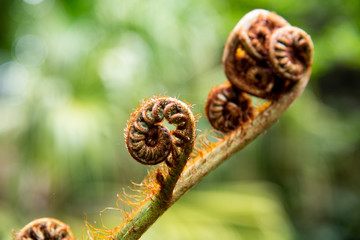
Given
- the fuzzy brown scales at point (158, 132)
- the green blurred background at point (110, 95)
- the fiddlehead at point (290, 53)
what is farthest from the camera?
the green blurred background at point (110, 95)

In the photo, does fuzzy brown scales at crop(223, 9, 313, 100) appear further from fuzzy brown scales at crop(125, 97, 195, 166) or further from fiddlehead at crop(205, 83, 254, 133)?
fuzzy brown scales at crop(125, 97, 195, 166)

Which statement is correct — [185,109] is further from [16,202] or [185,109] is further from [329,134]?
[329,134]

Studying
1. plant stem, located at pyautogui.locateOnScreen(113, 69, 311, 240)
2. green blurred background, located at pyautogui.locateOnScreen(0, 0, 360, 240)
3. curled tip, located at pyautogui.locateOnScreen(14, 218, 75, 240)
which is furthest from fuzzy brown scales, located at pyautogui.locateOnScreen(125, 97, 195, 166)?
green blurred background, located at pyautogui.locateOnScreen(0, 0, 360, 240)

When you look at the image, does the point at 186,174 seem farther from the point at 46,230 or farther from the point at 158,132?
the point at 46,230

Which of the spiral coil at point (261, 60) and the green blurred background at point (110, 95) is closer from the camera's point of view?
the spiral coil at point (261, 60)

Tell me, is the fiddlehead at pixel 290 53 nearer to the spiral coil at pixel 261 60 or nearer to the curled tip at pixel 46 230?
the spiral coil at pixel 261 60

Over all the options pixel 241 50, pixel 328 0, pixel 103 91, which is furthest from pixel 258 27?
pixel 103 91

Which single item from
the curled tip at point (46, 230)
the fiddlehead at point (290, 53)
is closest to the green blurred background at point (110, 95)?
the fiddlehead at point (290, 53)

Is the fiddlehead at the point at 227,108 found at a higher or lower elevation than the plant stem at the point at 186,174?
higher
